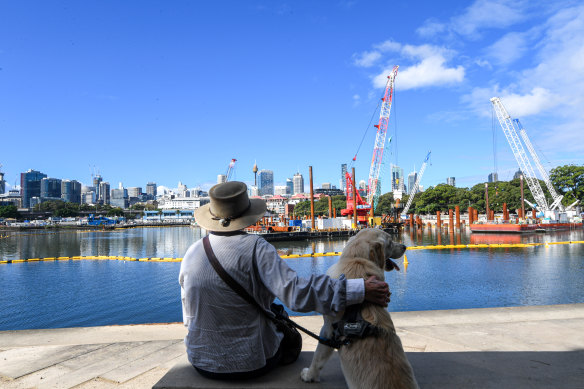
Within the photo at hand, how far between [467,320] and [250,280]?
12.7 feet

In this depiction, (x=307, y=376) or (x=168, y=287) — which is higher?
(x=307, y=376)

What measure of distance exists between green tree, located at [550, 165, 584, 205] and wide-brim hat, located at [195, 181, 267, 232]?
220 feet

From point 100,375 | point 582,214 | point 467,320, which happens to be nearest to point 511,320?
point 467,320

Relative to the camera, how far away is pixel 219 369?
65.9 inches

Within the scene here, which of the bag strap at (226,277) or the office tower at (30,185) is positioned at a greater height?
the office tower at (30,185)

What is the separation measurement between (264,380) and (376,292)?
0.72m

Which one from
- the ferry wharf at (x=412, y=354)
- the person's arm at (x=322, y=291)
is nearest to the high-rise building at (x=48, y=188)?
the ferry wharf at (x=412, y=354)

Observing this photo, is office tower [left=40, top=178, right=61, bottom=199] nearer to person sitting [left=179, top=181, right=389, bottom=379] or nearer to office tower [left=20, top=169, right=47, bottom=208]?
office tower [left=20, top=169, right=47, bottom=208]

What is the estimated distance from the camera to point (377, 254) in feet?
6.16

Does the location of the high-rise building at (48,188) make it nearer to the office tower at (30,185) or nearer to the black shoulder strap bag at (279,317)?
the office tower at (30,185)

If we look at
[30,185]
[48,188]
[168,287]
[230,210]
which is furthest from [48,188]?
[230,210]

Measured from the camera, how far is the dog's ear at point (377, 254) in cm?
185

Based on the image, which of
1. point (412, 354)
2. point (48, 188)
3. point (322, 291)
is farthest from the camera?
point (48, 188)

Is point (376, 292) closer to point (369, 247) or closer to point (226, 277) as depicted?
point (369, 247)
